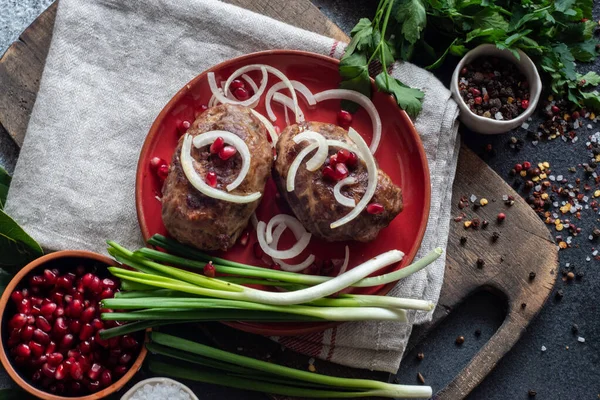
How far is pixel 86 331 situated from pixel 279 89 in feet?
6.16

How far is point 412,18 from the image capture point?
411 centimetres

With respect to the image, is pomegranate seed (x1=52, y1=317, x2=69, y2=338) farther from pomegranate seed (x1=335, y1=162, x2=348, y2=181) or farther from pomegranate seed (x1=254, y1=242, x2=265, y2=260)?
pomegranate seed (x1=335, y1=162, x2=348, y2=181)

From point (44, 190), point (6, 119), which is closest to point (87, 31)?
point (6, 119)

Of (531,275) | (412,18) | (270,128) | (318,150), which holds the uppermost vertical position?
(412,18)

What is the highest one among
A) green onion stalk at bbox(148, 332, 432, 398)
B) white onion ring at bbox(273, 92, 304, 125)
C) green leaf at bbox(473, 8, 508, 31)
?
green leaf at bbox(473, 8, 508, 31)

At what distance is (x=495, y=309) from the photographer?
452 centimetres

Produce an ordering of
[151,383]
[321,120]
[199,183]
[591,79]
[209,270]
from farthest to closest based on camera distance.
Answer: [591,79] → [321,120] → [151,383] → [209,270] → [199,183]

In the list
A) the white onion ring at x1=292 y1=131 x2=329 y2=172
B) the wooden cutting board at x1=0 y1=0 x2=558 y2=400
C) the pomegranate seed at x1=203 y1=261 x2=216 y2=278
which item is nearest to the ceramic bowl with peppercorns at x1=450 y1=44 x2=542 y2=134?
the wooden cutting board at x1=0 y1=0 x2=558 y2=400

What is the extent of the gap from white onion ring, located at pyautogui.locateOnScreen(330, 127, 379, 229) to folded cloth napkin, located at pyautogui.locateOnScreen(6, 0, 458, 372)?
0.65m

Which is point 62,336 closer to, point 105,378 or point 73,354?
point 73,354

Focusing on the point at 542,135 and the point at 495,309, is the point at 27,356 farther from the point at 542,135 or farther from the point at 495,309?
the point at 542,135

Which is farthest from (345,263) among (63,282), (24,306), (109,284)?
(24,306)

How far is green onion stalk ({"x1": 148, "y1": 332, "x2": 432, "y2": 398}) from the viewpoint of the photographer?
3.84 m

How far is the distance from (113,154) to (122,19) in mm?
919
